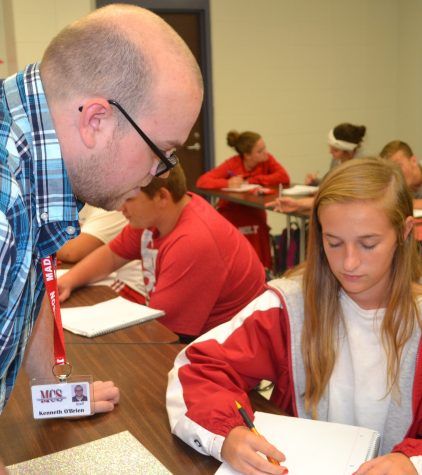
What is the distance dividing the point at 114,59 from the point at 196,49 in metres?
5.43

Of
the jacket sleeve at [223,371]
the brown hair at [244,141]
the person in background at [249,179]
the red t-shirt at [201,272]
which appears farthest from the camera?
the brown hair at [244,141]

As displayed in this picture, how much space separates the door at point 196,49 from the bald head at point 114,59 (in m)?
4.77

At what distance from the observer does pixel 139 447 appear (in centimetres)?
116

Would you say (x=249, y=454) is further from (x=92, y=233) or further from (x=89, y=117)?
(x=92, y=233)

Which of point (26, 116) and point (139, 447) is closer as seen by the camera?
point (26, 116)

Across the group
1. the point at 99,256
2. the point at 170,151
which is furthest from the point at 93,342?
the point at 170,151

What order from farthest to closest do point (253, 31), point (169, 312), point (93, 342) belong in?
1. point (253, 31)
2. point (169, 312)
3. point (93, 342)

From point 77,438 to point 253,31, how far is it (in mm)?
5597

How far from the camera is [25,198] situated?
84 centimetres

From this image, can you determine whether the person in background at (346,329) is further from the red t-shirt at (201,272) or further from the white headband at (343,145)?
the white headband at (343,145)

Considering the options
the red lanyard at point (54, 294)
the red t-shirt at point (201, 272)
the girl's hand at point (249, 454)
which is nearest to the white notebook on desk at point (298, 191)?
the red t-shirt at point (201, 272)

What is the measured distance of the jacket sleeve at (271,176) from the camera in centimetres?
544

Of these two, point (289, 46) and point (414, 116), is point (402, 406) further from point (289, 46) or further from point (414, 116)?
point (414, 116)

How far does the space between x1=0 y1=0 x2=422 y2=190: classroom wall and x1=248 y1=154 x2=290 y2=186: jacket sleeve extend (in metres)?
0.78
